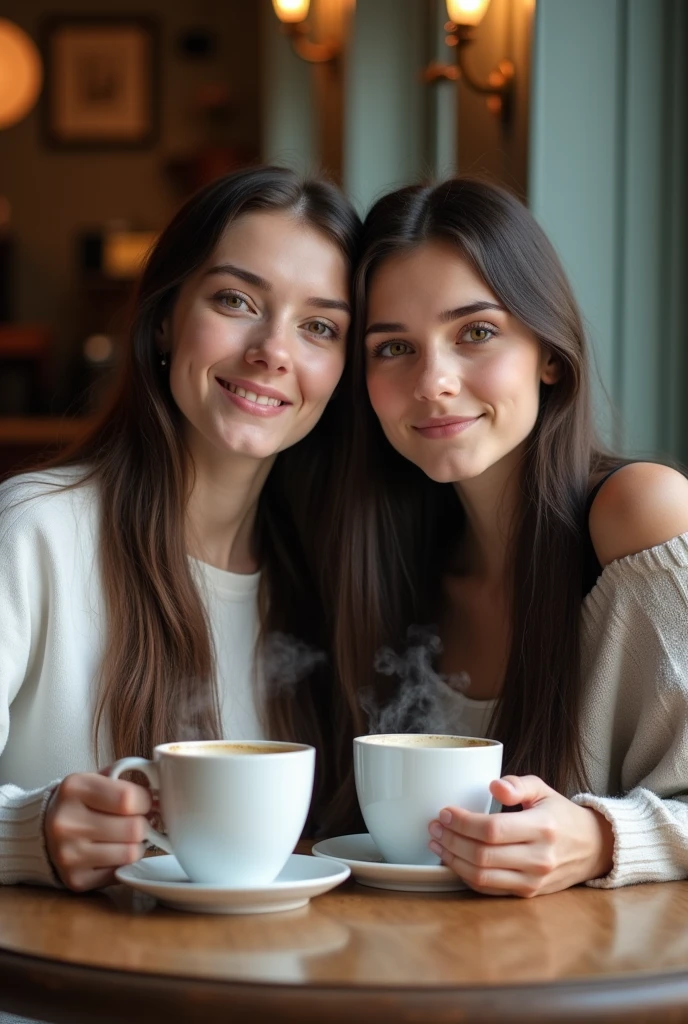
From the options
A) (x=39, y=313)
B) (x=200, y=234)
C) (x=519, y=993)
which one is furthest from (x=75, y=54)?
(x=519, y=993)

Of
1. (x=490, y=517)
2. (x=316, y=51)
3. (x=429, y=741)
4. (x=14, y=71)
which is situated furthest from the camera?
(x=14, y=71)

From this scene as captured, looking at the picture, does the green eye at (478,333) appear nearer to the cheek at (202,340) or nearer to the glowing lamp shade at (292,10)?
the cheek at (202,340)

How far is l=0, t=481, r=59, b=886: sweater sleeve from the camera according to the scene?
1103 mm

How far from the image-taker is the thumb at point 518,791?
1.02m

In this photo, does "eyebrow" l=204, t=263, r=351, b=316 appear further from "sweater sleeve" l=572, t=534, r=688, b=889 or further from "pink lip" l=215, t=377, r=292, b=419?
"sweater sleeve" l=572, t=534, r=688, b=889

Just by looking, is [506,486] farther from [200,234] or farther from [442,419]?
[200,234]

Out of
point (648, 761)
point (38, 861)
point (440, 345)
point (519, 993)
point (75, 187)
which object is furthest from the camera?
point (75, 187)

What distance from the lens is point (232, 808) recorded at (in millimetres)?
946

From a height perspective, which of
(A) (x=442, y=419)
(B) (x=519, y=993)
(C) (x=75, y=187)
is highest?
(C) (x=75, y=187)

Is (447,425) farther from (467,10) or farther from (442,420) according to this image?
(467,10)

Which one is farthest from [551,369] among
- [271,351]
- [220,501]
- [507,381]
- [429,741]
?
[429,741]

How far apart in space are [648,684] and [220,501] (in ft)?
2.07

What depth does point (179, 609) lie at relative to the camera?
149 centimetres

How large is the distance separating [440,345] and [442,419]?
84 mm
